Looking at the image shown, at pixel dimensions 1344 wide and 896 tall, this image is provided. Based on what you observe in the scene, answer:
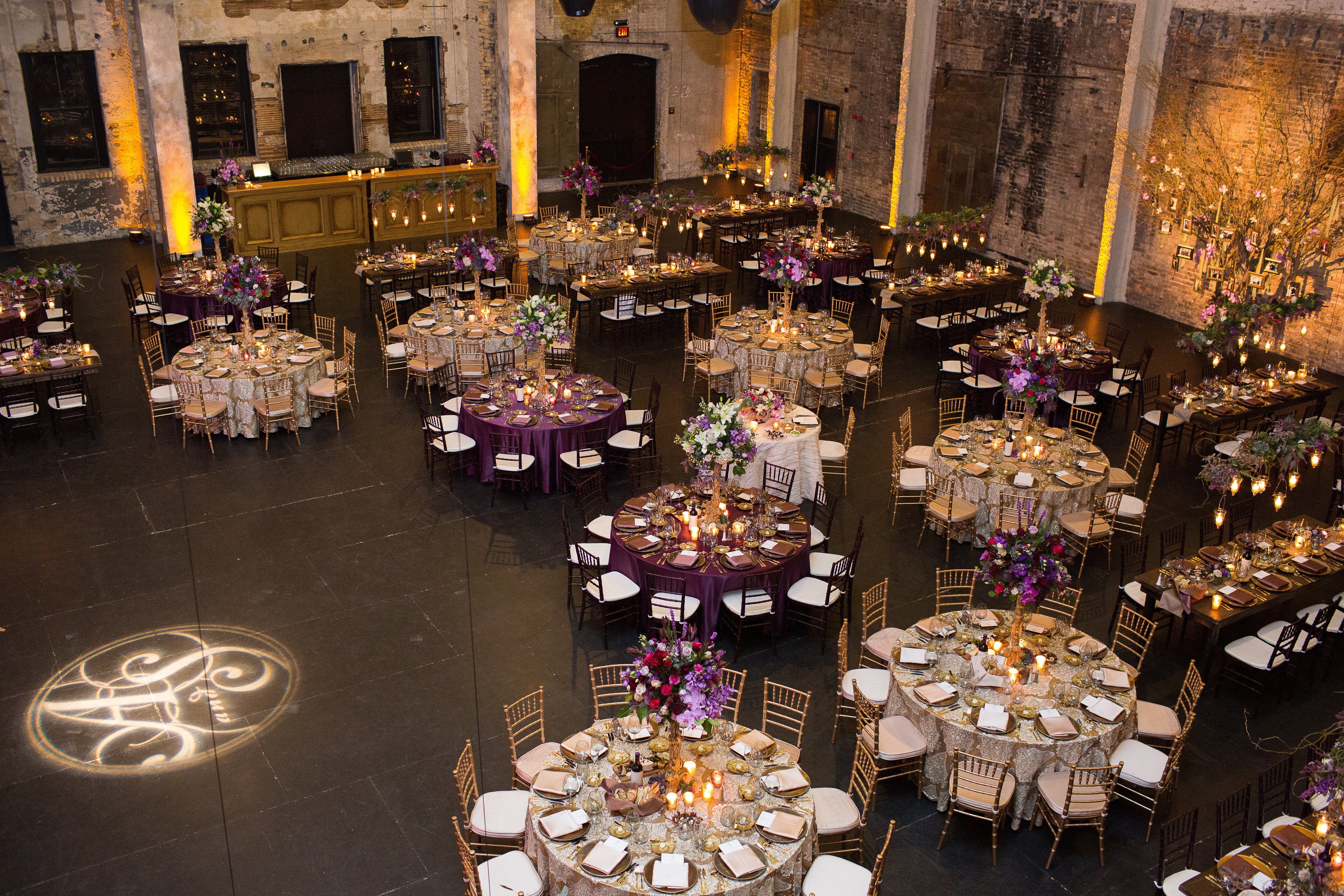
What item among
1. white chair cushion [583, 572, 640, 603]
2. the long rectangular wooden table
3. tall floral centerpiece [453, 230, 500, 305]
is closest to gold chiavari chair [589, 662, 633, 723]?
white chair cushion [583, 572, 640, 603]

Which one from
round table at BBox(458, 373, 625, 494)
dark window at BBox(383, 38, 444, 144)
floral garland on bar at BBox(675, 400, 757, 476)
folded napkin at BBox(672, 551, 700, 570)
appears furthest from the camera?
dark window at BBox(383, 38, 444, 144)

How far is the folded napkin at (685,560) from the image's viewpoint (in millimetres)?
10039

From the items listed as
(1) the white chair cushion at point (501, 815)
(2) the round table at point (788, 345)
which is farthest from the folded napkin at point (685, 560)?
(2) the round table at point (788, 345)

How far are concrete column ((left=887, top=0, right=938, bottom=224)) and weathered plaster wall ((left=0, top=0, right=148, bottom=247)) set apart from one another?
569 inches

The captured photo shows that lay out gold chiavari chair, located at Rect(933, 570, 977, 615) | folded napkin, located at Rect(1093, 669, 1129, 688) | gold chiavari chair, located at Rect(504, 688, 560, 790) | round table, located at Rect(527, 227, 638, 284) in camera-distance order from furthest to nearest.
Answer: round table, located at Rect(527, 227, 638, 284), gold chiavari chair, located at Rect(933, 570, 977, 615), folded napkin, located at Rect(1093, 669, 1129, 688), gold chiavari chair, located at Rect(504, 688, 560, 790)

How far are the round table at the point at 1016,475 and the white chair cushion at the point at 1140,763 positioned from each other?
11.9 ft

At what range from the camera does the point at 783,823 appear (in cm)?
720

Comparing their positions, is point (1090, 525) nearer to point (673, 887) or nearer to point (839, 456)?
point (839, 456)

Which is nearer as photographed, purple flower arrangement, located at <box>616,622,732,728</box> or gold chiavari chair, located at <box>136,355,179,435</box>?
purple flower arrangement, located at <box>616,622,732,728</box>

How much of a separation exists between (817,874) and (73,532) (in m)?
8.71

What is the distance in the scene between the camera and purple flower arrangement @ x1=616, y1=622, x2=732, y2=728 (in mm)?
6961

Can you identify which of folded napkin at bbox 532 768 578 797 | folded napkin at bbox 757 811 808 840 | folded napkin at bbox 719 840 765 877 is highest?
folded napkin at bbox 532 768 578 797

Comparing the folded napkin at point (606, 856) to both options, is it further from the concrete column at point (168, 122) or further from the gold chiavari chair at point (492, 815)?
the concrete column at point (168, 122)

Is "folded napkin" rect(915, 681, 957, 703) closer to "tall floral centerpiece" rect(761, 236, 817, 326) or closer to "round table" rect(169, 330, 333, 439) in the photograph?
"tall floral centerpiece" rect(761, 236, 817, 326)
